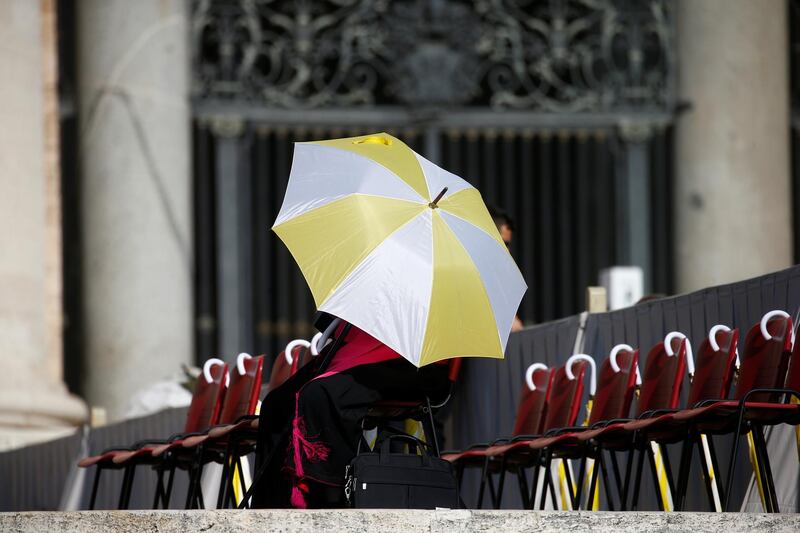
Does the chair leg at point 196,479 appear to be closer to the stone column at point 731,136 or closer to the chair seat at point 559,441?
the chair seat at point 559,441

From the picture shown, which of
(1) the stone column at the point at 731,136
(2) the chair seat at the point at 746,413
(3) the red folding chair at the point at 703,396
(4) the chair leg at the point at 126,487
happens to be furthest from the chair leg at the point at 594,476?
(1) the stone column at the point at 731,136

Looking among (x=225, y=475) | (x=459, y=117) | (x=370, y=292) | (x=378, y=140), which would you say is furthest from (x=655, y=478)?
(x=459, y=117)

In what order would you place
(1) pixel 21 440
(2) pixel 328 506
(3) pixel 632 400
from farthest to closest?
(1) pixel 21 440
(3) pixel 632 400
(2) pixel 328 506

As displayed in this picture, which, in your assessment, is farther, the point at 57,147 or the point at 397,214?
the point at 57,147

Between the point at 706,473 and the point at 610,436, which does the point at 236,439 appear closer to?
the point at 610,436

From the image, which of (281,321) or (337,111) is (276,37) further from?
(281,321)

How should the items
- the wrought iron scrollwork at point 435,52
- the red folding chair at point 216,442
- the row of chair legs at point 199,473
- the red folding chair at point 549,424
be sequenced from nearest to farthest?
the row of chair legs at point 199,473
the red folding chair at point 549,424
the red folding chair at point 216,442
the wrought iron scrollwork at point 435,52

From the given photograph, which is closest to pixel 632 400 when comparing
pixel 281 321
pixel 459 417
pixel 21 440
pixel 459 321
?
pixel 459 321

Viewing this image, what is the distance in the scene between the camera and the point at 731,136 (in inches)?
710

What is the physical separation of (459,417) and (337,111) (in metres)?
6.95

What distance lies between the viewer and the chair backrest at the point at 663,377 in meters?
8.77

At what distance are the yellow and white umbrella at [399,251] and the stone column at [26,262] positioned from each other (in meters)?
7.37

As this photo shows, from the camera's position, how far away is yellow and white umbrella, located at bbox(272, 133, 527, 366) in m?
8.02

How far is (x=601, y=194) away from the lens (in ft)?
60.2
